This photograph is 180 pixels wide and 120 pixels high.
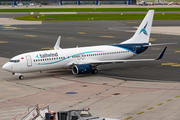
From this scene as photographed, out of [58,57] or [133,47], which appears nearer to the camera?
[58,57]

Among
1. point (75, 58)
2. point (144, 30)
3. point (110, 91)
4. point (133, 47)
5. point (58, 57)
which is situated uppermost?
point (144, 30)

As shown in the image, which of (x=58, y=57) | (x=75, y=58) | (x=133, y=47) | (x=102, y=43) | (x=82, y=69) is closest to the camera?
(x=82, y=69)

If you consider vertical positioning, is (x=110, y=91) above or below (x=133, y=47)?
below

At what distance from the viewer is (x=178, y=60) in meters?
56.5

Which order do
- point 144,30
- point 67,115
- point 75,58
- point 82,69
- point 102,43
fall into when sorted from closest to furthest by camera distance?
point 67,115 → point 82,69 → point 75,58 → point 144,30 → point 102,43

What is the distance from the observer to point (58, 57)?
44688 millimetres

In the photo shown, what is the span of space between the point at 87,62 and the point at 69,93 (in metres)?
10.6

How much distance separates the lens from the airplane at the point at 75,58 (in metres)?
42.6

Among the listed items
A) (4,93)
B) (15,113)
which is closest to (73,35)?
(4,93)

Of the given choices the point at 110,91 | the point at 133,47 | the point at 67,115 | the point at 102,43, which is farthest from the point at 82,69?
the point at 102,43

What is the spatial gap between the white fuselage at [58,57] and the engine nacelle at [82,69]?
1.30 metres

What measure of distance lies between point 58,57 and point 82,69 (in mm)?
3723

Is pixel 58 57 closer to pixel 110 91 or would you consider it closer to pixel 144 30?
pixel 110 91

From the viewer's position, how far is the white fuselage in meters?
42.5
